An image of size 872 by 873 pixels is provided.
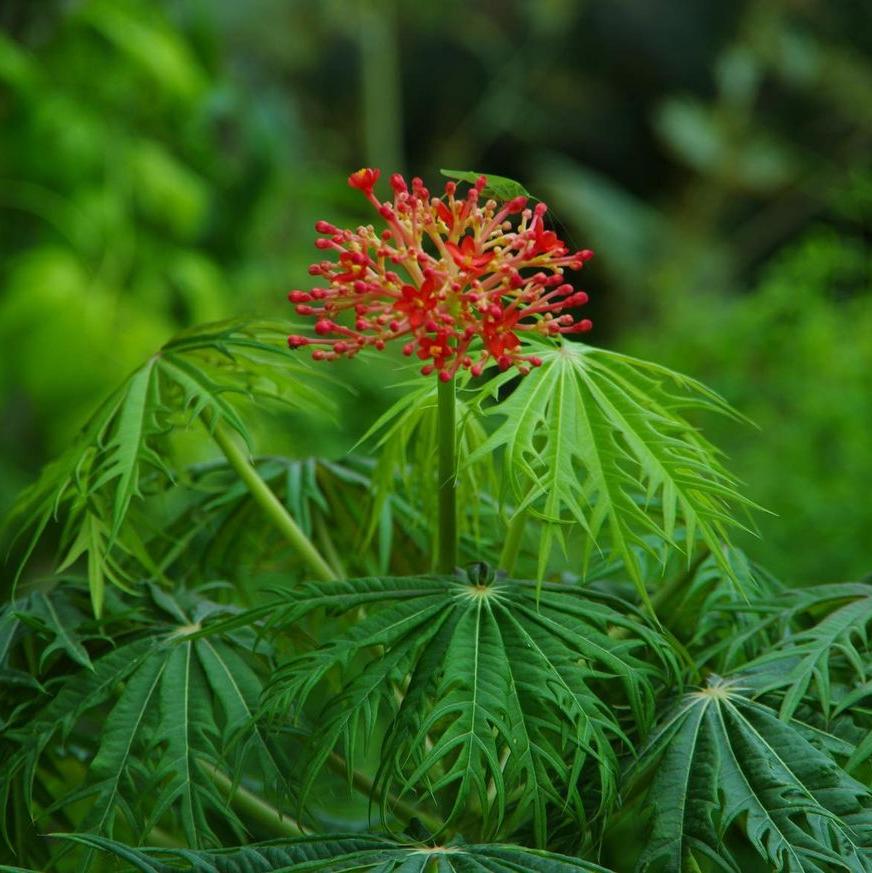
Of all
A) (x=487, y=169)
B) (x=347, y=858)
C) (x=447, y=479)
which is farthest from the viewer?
(x=487, y=169)

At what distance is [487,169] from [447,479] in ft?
14.1

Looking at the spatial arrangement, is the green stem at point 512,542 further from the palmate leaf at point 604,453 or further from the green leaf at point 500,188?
the green leaf at point 500,188

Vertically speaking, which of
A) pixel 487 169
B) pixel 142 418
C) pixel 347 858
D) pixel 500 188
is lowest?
pixel 347 858

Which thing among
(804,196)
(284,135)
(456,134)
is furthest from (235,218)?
(804,196)

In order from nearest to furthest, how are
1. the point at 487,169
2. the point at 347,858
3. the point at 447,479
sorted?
the point at 347,858
the point at 447,479
the point at 487,169

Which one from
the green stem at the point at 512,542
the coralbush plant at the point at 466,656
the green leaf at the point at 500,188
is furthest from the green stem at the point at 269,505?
the green leaf at the point at 500,188

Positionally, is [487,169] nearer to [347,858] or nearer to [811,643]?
[811,643]

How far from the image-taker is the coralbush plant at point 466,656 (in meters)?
0.59

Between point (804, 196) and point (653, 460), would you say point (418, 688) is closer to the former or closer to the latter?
point (653, 460)

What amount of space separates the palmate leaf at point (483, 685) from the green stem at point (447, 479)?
0.04 m

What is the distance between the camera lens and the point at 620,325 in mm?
4555

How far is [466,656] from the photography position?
2.01 ft

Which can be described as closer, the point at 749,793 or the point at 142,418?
the point at 749,793

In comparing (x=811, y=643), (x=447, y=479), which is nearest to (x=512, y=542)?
(x=447, y=479)
